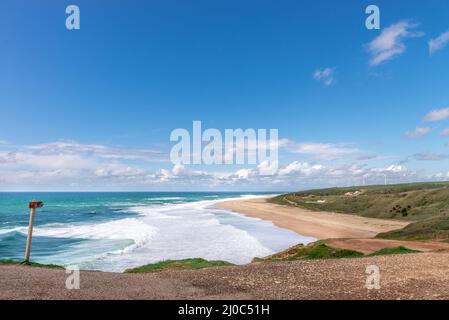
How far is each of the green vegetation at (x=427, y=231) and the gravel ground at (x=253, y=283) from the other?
16.6 metres

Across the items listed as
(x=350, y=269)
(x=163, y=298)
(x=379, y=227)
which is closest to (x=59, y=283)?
(x=163, y=298)

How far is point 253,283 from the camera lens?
14461 mm

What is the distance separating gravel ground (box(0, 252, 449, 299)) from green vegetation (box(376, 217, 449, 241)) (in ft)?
54.4

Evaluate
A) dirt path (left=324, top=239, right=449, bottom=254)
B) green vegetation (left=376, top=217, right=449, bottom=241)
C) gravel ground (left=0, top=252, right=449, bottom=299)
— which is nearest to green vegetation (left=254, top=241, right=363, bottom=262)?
dirt path (left=324, top=239, right=449, bottom=254)

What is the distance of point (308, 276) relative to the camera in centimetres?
1547

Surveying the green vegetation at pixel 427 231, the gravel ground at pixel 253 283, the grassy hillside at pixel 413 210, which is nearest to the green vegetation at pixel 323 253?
the gravel ground at pixel 253 283

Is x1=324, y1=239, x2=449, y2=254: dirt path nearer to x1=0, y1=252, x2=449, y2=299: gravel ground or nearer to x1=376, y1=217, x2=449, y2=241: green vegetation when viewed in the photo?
x1=376, y1=217, x2=449, y2=241: green vegetation

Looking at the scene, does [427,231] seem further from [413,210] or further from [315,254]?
[413,210]

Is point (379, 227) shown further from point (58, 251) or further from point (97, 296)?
point (97, 296)

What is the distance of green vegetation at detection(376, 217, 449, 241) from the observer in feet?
108

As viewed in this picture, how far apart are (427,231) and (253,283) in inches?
1081

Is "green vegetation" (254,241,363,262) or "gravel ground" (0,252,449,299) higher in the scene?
"gravel ground" (0,252,449,299)

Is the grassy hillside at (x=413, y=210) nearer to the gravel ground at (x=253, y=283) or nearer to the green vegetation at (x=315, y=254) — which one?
the green vegetation at (x=315, y=254)

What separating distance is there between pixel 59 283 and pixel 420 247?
931 inches
